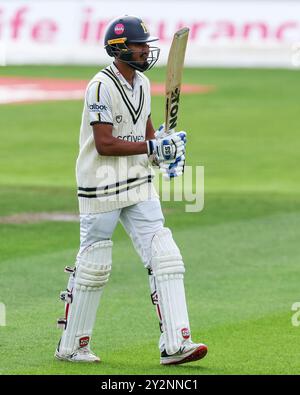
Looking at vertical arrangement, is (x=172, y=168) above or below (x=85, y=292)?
above

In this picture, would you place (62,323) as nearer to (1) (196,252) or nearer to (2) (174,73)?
(2) (174,73)

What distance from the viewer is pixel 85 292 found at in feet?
24.9

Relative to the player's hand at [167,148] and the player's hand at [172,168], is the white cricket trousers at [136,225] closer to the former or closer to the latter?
the player's hand at [172,168]

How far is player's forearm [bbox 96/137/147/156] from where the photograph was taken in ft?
24.3

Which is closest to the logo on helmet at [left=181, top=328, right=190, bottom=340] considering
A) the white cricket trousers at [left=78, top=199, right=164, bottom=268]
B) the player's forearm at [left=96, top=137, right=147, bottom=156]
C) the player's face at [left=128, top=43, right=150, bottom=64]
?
the white cricket trousers at [left=78, top=199, right=164, bottom=268]

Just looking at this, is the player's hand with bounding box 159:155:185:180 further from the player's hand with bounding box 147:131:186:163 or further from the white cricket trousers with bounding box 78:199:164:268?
the white cricket trousers with bounding box 78:199:164:268

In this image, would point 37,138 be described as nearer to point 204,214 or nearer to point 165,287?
point 204,214

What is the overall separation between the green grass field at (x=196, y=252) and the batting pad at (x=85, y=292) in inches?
6.6

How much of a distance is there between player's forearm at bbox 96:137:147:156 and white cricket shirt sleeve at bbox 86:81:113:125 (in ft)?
0.43

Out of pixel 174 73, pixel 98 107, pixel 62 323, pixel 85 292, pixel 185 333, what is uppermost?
pixel 174 73

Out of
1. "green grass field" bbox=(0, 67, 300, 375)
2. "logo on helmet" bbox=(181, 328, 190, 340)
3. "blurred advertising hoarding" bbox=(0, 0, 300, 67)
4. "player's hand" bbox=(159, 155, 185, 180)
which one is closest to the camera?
"logo on helmet" bbox=(181, 328, 190, 340)

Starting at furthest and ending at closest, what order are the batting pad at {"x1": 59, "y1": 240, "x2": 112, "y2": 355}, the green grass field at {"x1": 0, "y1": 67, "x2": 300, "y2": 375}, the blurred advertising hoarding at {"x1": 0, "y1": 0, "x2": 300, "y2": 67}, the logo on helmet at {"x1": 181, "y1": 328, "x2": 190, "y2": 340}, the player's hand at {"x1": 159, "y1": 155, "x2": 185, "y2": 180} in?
the blurred advertising hoarding at {"x1": 0, "y1": 0, "x2": 300, "y2": 67} → the green grass field at {"x1": 0, "y1": 67, "x2": 300, "y2": 375} → the player's hand at {"x1": 159, "y1": 155, "x2": 185, "y2": 180} → the batting pad at {"x1": 59, "y1": 240, "x2": 112, "y2": 355} → the logo on helmet at {"x1": 181, "y1": 328, "x2": 190, "y2": 340}

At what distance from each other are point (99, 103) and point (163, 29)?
23.8 metres

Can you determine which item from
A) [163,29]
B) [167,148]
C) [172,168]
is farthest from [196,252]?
[163,29]
